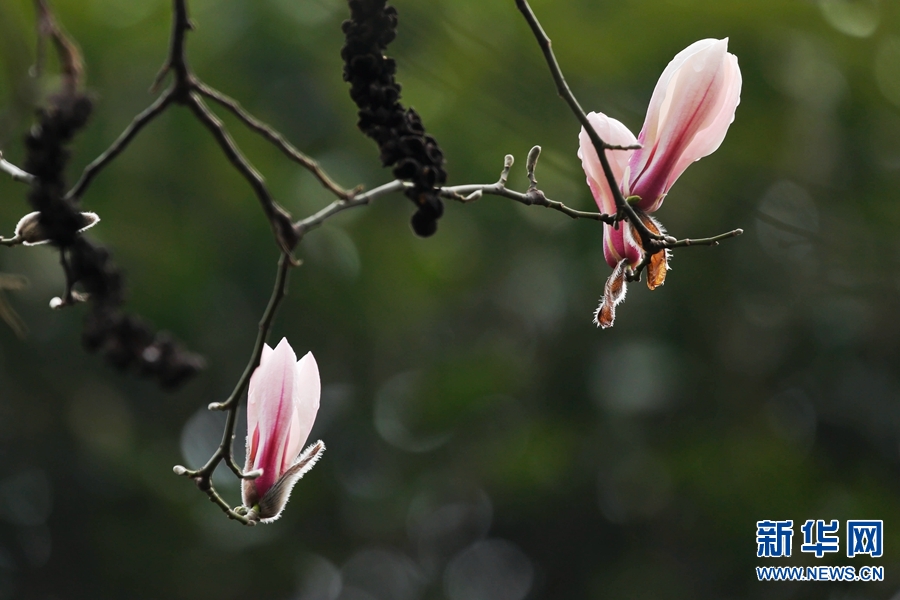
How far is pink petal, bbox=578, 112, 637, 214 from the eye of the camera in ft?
2.69

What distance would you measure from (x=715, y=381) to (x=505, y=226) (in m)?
1.61

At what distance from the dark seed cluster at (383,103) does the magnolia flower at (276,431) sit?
0.76 ft

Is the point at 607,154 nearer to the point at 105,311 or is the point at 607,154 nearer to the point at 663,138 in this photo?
the point at 663,138

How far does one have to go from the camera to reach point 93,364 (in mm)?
5812

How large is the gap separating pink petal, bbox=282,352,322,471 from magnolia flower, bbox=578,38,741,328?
0.81 feet

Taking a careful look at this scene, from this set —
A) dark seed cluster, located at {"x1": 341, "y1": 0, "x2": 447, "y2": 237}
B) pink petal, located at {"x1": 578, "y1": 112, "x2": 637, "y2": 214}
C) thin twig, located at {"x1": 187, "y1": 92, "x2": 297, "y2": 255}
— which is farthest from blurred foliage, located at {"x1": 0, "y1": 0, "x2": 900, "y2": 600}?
thin twig, located at {"x1": 187, "y1": 92, "x2": 297, "y2": 255}

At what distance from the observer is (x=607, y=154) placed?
2.78ft

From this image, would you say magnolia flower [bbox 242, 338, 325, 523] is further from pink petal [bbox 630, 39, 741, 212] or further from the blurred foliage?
the blurred foliage

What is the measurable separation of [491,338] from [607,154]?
198 inches

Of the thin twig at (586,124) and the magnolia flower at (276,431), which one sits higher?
the thin twig at (586,124)

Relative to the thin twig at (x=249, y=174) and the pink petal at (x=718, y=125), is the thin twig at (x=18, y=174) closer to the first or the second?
the thin twig at (x=249, y=174)

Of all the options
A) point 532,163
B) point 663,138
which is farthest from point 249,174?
point 663,138

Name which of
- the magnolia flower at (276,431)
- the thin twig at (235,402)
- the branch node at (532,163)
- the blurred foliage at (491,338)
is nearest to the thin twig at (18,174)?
the thin twig at (235,402)

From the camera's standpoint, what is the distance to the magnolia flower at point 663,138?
32.1 inches
